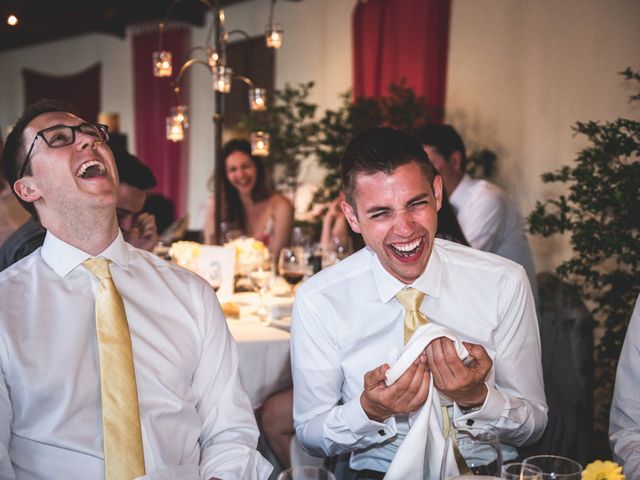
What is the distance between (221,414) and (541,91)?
12.8 ft

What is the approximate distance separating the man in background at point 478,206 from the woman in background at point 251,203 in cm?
139

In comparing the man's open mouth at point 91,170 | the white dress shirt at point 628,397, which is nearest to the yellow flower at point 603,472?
the white dress shirt at point 628,397

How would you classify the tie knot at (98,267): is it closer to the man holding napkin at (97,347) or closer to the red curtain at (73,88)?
the man holding napkin at (97,347)

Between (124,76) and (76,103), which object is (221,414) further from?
(76,103)

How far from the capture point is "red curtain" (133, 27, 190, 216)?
9578mm

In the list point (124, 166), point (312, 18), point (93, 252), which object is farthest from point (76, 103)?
point (93, 252)

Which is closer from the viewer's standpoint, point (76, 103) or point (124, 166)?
point (124, 166)

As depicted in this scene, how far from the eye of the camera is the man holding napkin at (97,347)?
169 cm

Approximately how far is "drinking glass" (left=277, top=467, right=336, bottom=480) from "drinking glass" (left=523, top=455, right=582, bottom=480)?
297mm

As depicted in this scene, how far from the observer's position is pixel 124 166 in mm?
3078

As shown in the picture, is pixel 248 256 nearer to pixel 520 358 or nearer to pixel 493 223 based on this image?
pixel 493 223

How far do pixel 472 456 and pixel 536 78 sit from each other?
4.44 m

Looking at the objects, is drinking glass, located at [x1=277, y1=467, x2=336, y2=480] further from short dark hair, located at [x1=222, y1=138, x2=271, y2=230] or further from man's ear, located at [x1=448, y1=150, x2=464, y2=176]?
short dark hair, located at [x1=222, y1=138, x2=271, y2=230]

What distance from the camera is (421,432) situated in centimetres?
143
